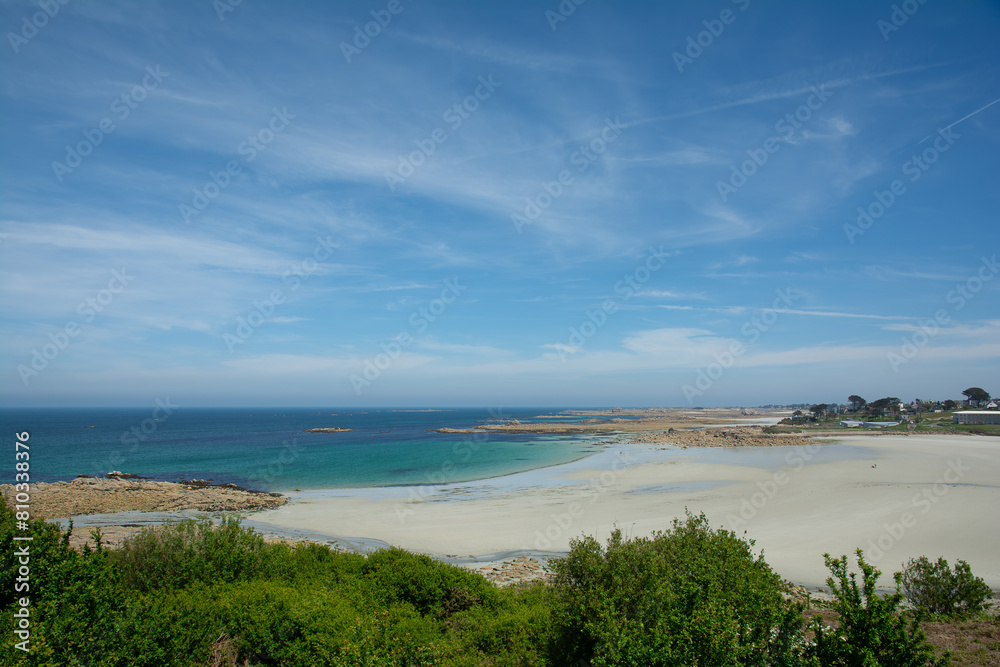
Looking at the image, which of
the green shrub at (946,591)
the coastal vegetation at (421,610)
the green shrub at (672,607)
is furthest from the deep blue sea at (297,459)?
the green shrub at (946,591)

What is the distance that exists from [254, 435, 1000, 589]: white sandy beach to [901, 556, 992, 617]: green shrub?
12.6 feet

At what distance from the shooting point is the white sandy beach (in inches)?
904

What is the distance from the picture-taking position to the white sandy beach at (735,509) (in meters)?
23.0

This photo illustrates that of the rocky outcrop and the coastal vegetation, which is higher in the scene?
the coastal vegetation

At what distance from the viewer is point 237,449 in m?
76.1

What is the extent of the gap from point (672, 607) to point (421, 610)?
8.35m

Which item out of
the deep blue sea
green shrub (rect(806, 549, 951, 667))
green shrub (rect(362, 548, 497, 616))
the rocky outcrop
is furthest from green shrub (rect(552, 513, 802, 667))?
the deep blue sea

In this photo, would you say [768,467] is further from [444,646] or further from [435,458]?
[444,646]

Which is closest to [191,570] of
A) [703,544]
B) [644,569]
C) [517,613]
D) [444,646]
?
[444,646]

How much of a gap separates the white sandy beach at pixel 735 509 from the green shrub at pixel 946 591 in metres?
3.83

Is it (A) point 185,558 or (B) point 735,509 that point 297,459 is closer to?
(B) point 735,509

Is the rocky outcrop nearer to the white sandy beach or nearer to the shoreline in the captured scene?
the shoreline

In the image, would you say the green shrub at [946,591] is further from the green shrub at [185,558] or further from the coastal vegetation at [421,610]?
the green shrub at [185,558]

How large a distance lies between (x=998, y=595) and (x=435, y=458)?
53.4 m
